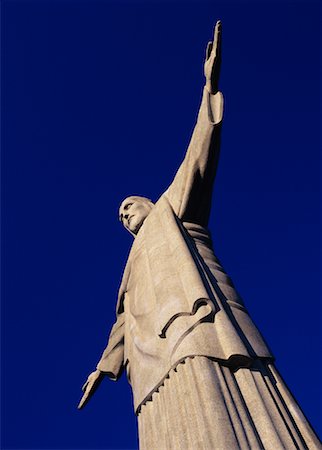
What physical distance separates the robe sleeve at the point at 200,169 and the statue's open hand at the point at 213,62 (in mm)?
107

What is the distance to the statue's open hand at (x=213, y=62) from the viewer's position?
20.6 feet

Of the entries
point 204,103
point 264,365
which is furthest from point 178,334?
point 204,103

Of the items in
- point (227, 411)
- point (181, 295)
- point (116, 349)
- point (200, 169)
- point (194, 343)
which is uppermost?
point (200, 169)

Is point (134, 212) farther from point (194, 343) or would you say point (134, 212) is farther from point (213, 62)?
point (194, 343)

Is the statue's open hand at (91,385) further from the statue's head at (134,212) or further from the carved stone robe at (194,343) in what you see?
the statue's head at (134,212)

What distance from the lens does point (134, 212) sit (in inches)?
326

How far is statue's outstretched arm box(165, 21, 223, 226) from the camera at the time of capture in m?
6.33

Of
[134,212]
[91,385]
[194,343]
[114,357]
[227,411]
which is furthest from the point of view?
[134,212]

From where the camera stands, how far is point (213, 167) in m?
6.68

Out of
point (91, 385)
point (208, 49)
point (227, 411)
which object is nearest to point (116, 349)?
point (91, 385)

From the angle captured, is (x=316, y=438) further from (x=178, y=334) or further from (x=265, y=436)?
(x=178, y=334)

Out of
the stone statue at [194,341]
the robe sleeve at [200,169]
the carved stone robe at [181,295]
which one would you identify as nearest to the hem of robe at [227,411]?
the stone statue at [194,341]

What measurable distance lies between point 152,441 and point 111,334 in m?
2.48

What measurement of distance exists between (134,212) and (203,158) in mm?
2152
